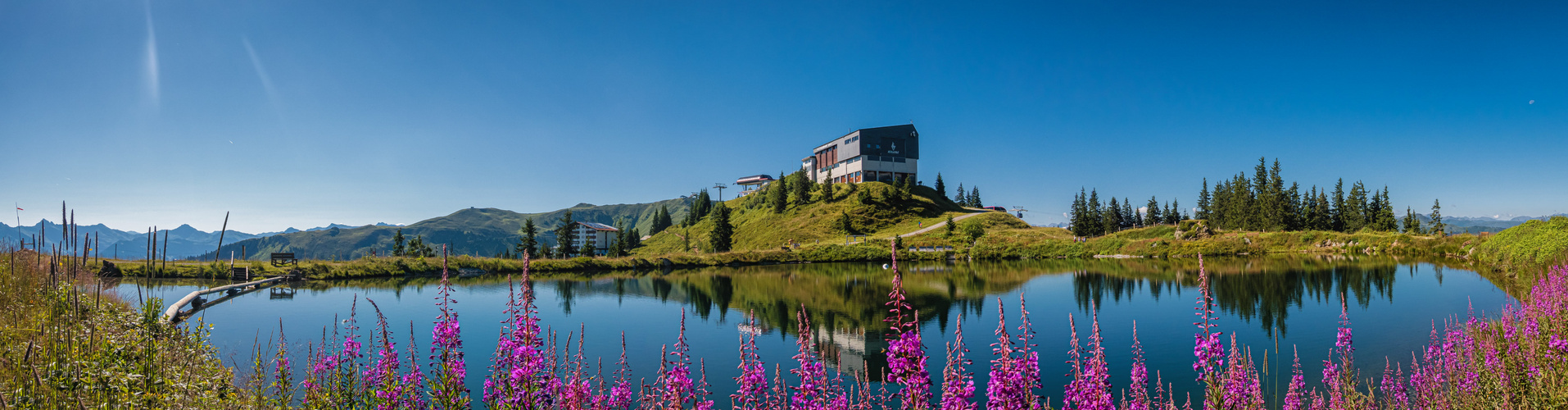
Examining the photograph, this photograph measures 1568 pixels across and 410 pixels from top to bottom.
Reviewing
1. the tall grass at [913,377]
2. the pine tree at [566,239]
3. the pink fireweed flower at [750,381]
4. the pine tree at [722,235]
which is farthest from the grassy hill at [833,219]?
the pink fireweed flower at [750,381]

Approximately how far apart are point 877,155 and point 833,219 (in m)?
26.3

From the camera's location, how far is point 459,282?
159 ft

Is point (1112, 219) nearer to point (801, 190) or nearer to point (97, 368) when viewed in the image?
point (801, 190)

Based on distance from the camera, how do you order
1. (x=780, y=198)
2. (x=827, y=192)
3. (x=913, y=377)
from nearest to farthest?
(x=913, y=377)
(x=827, y=192)
(x=780, y=198)

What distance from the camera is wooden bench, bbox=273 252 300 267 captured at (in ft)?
165

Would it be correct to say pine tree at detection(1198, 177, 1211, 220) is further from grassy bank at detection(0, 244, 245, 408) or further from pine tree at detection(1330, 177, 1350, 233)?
grassy bank at detection(0, 244, 245, 408)

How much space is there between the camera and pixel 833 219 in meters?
114

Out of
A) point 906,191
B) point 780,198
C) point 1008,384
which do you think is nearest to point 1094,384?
point 1008,384

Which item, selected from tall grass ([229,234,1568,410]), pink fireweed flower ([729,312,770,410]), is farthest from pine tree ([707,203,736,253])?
pink fireweed flower ([729,312,770,410])

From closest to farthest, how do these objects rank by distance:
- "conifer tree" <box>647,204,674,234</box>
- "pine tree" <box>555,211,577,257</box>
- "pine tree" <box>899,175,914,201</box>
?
"pine tree" <box>555,211,577,257</box>, "pine tree" <box>899,175,914,201</box>, "conifer tree" <box>647,204,674,234</box>

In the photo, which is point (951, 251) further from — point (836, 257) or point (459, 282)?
point (459, 282)

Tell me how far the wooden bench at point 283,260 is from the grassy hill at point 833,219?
55.4 m

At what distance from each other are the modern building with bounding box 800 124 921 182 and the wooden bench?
9309 cm

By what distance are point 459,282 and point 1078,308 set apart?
42.3 meters
